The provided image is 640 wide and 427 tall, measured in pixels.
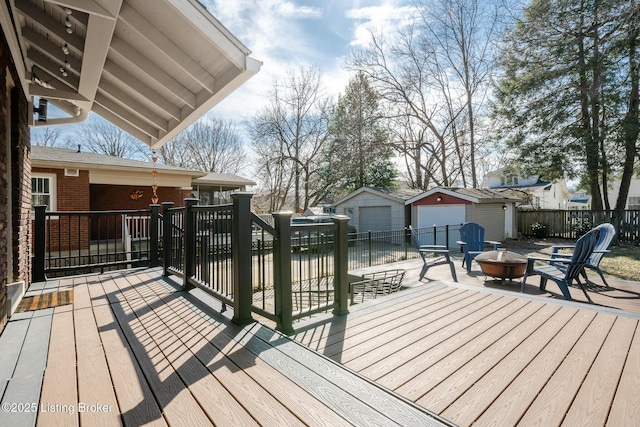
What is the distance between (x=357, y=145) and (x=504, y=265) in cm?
1495

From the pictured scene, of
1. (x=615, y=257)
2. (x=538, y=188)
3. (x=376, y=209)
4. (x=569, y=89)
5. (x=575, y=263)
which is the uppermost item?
(x=569, y=89)

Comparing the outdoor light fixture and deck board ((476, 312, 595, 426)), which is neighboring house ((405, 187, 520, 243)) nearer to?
deck board ((476, 312, 595, 426))

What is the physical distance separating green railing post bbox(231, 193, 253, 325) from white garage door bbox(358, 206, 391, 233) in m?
13.0

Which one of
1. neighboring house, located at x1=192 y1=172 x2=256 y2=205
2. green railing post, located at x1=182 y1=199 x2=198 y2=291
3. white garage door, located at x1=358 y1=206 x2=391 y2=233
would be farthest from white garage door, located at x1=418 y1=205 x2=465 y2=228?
green railing post, located at x1=182 y1=199 x2=198 y2=291

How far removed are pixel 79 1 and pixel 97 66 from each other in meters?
1.07

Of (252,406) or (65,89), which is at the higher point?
(65,89)

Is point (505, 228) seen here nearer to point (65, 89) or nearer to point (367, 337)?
point (367, 337)

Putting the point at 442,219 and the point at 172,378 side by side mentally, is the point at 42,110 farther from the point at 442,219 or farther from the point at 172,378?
the point at 442,219

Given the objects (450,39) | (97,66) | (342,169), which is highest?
(450,39)

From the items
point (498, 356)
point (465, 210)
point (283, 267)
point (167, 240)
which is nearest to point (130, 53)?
point (167, 240)

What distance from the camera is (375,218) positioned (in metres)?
15.7

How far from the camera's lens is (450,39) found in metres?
18.0

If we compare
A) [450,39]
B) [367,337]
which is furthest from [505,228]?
[367,337]

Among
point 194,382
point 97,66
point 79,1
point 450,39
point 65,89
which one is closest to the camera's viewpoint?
point 194,382
